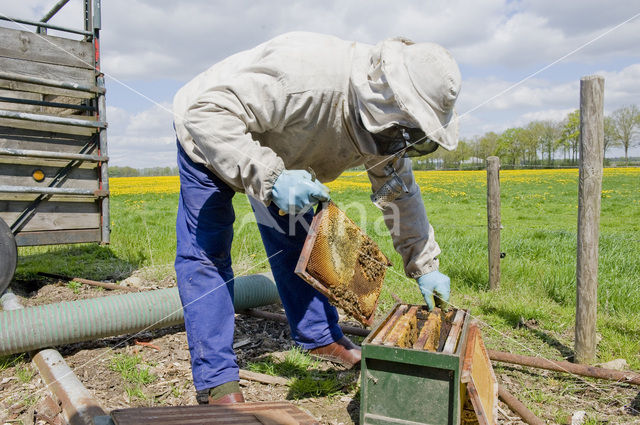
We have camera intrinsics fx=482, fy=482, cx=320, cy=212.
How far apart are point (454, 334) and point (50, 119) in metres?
4.49

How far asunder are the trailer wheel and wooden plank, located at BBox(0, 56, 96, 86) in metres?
1.58

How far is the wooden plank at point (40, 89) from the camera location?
15.7ft

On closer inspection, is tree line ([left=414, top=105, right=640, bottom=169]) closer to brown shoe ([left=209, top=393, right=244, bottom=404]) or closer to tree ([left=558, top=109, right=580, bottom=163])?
tree ([left=558, top=109, right=580, bottom=163])

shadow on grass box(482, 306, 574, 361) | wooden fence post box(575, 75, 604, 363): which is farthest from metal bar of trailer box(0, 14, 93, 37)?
shadow on grass box(482, 306, 574, 361)

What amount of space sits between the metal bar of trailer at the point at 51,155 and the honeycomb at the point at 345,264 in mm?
3671

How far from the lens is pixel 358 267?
8.96ft

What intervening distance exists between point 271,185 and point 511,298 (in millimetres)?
3363

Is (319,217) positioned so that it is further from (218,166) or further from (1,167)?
(1,167)

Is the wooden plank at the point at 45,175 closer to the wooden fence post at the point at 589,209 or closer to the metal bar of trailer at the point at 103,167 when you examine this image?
the metal bar of trailer at the point at 103,167

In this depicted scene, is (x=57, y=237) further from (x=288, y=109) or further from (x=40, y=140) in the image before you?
(x=288, y=109)

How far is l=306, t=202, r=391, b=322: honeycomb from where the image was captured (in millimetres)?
2420

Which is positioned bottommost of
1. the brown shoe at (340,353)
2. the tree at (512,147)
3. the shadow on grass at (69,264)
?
the brown shoe at (340,353)

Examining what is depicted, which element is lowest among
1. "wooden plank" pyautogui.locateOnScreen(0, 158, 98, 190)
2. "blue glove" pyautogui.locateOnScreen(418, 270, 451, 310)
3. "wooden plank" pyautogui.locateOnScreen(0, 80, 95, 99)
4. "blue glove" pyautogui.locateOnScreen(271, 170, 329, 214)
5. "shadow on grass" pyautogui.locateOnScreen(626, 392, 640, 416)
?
"shadow on grass" pyautogui.locateOnScreen(626, 392, 640, 416)

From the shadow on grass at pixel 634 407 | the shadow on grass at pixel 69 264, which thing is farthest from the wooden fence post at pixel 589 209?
the shadow on grass at pixel 69 264
